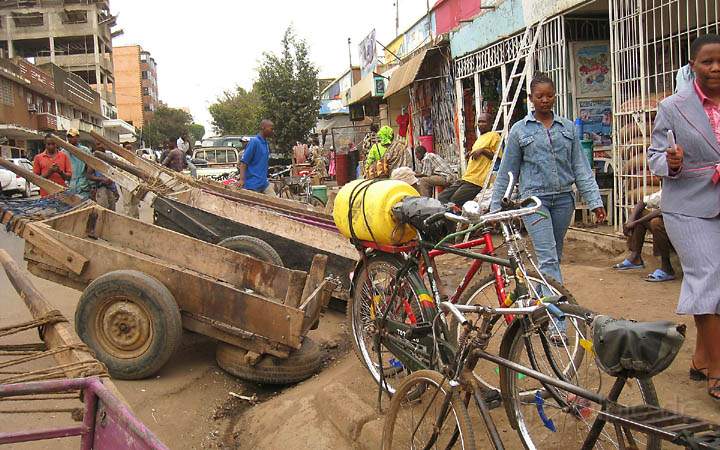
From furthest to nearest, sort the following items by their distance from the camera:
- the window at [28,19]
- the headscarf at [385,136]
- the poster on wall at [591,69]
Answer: the window at [28,19] → the headscarf at [385,136] → the poster on wall at [591,69]

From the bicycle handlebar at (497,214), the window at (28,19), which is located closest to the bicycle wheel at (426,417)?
the bicycle handlebar at (497,214)

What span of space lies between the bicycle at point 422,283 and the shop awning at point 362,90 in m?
13.5

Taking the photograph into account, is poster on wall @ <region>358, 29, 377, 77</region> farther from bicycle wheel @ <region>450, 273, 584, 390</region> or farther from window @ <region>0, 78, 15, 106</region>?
window @ <region>0, 78, 15, 106</region>

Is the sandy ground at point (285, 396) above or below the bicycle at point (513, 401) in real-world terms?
below

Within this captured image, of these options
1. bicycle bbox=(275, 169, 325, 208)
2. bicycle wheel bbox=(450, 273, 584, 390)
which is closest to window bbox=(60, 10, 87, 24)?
bicycle bbox=(275, 169, 325, 208)

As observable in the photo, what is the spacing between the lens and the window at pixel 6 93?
128ft

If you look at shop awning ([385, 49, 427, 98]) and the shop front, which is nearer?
shop awning ([385, 49, 427, 98])

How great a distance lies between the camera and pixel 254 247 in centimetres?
647

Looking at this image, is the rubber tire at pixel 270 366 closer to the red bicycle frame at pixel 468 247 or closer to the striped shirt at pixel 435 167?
the red bicycle frame at pixel 468 247

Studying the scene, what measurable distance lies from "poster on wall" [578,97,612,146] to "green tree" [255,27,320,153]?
868 inches

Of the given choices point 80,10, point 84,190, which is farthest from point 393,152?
point 80,10

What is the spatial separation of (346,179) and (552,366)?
16215 mm

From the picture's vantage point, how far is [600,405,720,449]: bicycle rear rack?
1609mm

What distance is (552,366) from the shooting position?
2893 millimetres
